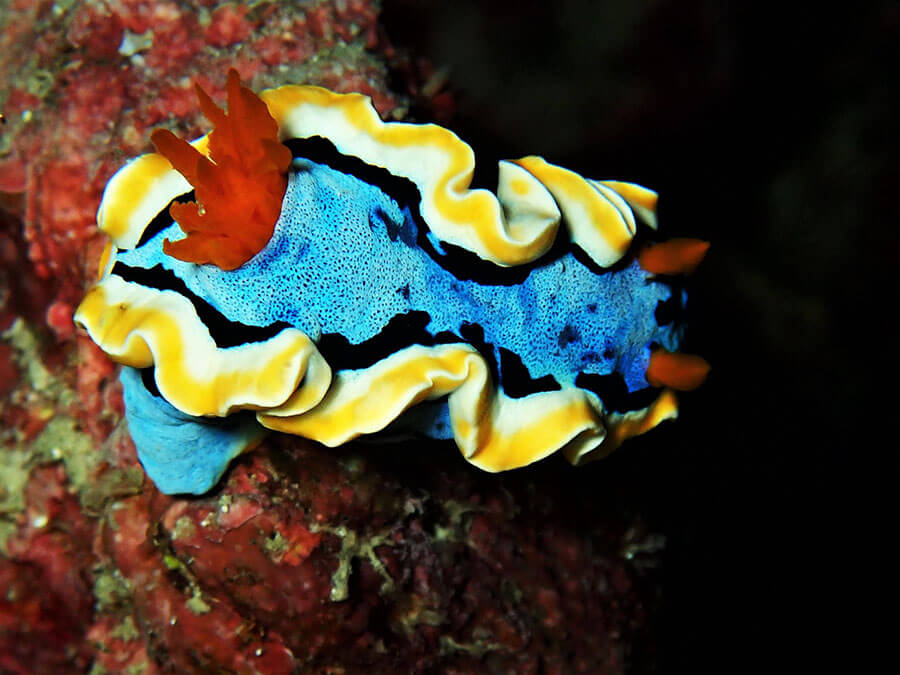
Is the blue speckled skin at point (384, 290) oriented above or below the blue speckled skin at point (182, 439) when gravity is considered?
above

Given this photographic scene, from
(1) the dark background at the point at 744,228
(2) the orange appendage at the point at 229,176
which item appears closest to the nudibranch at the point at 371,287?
(2) the orange appendage at the point at 229,176

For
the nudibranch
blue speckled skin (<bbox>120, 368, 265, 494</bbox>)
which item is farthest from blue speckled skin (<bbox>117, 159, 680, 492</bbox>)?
blue speckled skin (<bbox>120, 368, 265, 494</bbox>)

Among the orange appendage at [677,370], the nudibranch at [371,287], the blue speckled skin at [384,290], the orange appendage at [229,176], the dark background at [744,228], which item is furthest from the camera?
the dark background at [744,228]

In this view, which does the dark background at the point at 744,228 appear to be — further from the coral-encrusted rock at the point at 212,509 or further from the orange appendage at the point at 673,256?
the orange appendage at the point at 673,256

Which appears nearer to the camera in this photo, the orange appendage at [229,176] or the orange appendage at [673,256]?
the orange appendage at [229,176]

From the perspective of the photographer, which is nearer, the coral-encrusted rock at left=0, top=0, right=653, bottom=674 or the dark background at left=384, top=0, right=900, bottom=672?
the coral-encrusted rock at left=0, top=0, right=653, bottom=674

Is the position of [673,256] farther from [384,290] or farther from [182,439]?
[182,439]

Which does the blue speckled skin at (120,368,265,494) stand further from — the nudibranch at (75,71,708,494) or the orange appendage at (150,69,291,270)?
the orange appendage at (150,69,291,270)
